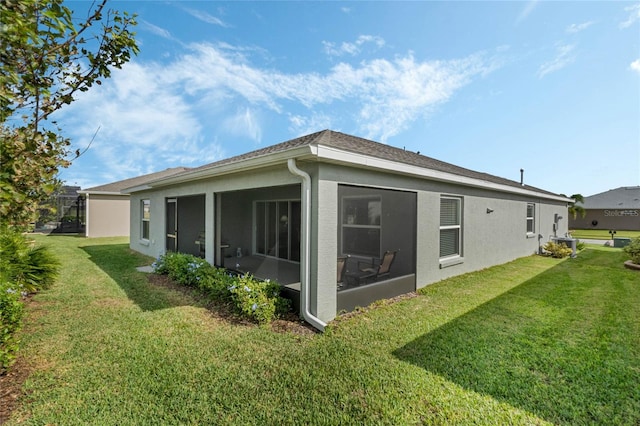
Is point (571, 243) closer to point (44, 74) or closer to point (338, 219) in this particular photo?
point (338, 219)

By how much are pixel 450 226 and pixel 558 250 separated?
883cm

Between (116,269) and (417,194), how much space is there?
32.8 ft

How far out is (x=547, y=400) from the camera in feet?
10.2

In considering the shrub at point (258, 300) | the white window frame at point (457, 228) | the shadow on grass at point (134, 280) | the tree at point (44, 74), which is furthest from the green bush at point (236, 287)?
the white window frame at point (457, 228)

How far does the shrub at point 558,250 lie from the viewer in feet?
43.5

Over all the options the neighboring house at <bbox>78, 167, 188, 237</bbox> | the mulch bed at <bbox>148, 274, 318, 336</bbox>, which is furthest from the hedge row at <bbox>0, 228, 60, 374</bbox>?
the neighboring house at <bbox>78, 167, 188, 237</bbox>

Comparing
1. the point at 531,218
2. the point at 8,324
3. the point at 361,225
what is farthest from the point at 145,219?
the point at 531,218

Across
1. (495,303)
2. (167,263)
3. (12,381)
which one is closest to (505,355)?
(495,303)

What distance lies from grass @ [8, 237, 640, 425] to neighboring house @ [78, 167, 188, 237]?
Answer: 17.4 meters

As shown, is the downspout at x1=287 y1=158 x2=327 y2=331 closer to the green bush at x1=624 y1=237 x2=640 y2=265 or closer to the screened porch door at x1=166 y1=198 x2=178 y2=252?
the screened porch door at x1=166 y1=198 x2=178 y2=252

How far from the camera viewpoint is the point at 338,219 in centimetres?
1048

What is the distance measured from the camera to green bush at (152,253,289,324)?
5.19 metres

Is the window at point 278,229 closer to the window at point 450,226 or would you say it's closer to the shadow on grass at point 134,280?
the shadow on grass at point 134,280

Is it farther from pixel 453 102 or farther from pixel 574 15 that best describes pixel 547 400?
pixel 453 102
